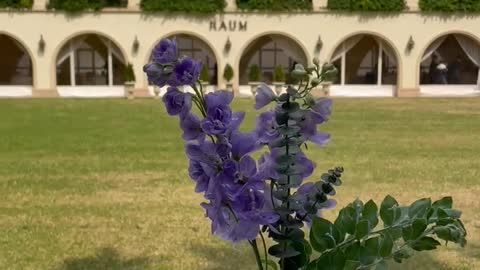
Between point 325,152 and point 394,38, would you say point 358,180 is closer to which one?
point 325,152

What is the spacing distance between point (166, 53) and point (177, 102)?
0.44 ft

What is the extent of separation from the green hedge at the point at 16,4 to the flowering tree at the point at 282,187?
25.3 m

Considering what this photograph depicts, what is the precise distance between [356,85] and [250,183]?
27.0 m

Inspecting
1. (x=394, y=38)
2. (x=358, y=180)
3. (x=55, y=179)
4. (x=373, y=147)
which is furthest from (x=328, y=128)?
(x=394, y=38)

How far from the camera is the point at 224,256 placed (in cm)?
569

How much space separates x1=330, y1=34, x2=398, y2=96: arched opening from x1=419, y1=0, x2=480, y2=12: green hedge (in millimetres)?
2127

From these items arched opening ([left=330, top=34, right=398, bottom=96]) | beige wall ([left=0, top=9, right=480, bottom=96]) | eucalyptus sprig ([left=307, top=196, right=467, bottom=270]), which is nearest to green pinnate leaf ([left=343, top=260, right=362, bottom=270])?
eucalyptus sprig ([left=307, top=196, right=467, bottom=270])

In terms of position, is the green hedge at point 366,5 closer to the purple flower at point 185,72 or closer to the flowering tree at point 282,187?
the flowering tree at point 282,187

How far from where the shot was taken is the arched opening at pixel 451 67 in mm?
27906

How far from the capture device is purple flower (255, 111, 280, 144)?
1.78m

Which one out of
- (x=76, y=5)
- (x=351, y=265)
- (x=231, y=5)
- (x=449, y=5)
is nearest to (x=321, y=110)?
(x=351, y=265)

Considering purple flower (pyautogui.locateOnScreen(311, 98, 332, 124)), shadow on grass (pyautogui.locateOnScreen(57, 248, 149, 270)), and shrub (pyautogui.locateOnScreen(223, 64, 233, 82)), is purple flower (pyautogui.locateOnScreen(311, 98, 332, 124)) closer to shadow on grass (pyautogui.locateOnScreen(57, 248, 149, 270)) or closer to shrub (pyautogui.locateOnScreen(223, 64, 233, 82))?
shadow on grass (pyautogui.locateOnScreen(57, 248, 149, 270))

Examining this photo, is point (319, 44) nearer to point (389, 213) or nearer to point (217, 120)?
point (389, 213)

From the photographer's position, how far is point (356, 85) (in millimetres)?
28156
